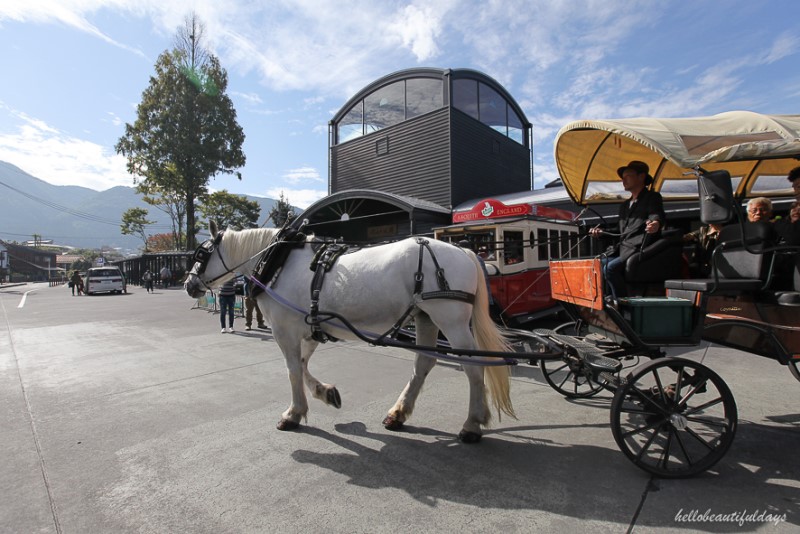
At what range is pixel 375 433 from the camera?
3.37 meters

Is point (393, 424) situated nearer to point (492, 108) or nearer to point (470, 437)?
point (470, 437)

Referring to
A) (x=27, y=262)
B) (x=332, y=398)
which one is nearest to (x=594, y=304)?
(x=332, y=398)

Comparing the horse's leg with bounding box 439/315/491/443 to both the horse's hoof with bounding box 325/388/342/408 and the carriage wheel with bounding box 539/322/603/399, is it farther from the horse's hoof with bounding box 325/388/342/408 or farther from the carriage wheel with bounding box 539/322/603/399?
the horse's hoof with bounding box 325/388/342/408

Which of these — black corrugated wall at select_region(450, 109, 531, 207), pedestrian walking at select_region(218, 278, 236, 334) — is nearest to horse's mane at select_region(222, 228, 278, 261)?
pedestrian walking at select_region(218, 278, 236, 334)

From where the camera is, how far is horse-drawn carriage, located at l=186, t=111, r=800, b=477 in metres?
2.60

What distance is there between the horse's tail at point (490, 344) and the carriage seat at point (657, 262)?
119 cm

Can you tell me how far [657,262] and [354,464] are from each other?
9.48ft

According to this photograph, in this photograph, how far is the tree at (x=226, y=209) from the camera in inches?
1347

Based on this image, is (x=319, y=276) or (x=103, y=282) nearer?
(x=319, y=276)

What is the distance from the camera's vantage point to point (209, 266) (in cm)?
396

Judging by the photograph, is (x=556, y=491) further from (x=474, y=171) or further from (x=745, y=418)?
(x=474, y=171)

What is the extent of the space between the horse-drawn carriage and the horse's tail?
0.01 meters

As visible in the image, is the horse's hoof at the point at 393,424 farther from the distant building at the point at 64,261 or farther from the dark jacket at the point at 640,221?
the distant building at the point at 64,261

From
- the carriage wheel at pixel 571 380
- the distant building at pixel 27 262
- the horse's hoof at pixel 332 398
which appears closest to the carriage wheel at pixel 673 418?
the carriage wheel at pixel 571 380
